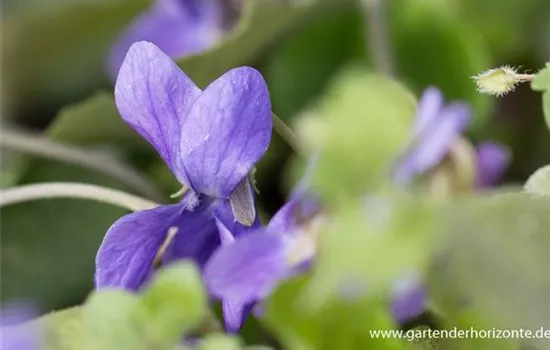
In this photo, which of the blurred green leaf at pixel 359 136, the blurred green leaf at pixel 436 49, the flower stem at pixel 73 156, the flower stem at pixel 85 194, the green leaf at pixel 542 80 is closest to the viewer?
the blurred green leaf at pixel 359 136

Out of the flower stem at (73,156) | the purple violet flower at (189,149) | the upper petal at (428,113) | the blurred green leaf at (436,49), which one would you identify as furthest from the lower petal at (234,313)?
the blurred green leaf at (436,49)

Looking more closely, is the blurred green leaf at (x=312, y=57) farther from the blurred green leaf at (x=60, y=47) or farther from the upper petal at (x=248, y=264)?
the upper petal at (x=248, y=264)

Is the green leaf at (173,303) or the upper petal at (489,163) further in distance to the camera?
the upper petal at (489,163)

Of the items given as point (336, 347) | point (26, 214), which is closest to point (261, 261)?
point (336, 347)

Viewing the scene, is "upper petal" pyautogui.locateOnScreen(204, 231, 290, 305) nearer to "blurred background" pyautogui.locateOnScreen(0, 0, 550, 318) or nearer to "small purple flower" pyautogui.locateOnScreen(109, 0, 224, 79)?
"blurred background" pyautogui.locateOnScreen(0, 0, 550, 318)

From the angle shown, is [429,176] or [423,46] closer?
[429,176]

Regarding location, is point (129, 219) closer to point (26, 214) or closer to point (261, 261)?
point (261, 261)

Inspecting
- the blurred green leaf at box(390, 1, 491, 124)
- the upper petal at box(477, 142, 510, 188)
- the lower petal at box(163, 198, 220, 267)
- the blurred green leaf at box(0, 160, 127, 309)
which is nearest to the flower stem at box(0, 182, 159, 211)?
the lower petal at box(163, 198, 220, 267)

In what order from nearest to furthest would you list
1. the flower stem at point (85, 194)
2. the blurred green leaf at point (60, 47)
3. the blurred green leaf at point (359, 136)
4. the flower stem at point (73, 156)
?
1. the blurred green leaf at point (359, 136)
2. the flower stem at point (85, 194)
3. the flower stem at point (73, 156)
4. the blurred green leaf at point (60, 47)
